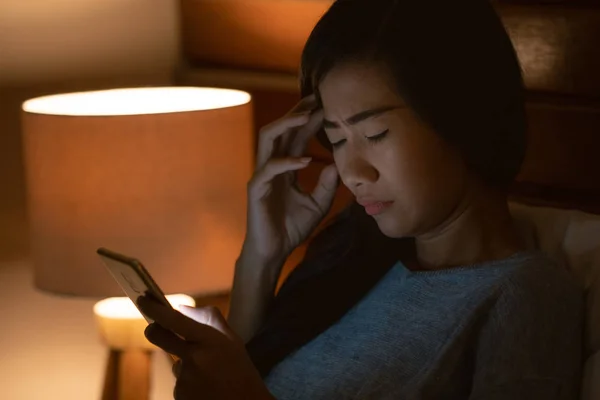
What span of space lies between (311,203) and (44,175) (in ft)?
1.37

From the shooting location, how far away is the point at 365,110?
1222 millimetres

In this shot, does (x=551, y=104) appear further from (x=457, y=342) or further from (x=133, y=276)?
(x=133, y=276)

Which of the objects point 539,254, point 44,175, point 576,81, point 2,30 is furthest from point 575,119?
point 2,30

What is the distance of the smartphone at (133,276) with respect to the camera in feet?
3.55

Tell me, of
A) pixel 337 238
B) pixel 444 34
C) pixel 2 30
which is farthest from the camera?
pixel 2 30

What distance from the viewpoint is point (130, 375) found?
63.9 inches

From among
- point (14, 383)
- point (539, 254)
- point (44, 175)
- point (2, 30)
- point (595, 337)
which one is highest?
point (2, 30)

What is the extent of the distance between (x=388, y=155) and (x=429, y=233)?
0.14 m

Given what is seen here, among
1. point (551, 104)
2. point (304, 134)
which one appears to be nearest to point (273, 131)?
point (304, 134)

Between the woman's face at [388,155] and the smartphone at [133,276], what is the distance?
300 mm

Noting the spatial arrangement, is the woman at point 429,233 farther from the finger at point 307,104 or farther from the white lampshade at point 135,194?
the white lampshade at point 135,194

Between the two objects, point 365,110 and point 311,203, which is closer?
point 365,110

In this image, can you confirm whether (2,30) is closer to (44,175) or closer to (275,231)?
(44,175)

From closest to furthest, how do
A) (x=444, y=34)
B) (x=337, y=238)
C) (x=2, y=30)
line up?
(x=444, y=34), (x=337, y=238), (x=2, y=30)
